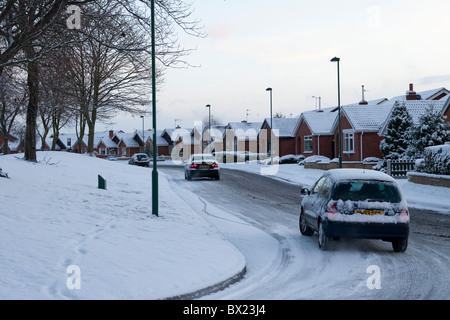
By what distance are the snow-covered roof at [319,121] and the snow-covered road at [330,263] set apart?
1393 inches

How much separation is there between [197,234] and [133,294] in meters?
4.44

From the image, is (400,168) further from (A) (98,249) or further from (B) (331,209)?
(A) (98,249)

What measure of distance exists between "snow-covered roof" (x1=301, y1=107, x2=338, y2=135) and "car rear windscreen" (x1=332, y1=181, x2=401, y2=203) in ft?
133

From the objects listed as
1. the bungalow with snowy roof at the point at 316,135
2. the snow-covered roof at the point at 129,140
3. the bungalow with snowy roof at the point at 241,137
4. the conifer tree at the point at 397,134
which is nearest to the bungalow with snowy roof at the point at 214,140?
the bungalow with snowy roof at the point at 241,137

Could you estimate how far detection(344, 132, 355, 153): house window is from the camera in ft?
144

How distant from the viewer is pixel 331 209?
30.9 ft

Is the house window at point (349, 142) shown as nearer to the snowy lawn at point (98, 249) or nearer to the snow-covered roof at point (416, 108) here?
the snow-covered roof at point (416, 108)

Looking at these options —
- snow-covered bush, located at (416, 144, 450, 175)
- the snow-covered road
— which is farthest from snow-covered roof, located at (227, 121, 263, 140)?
the snow-covered road

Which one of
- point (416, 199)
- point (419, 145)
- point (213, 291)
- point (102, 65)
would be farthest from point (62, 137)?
point (213, 291)

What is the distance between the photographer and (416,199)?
19.5 meters

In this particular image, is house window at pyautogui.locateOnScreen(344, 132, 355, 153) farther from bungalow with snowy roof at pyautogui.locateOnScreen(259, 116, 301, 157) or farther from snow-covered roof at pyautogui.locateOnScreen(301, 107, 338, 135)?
bungalow with snowy roof at pyautogui.locateOnScreen(259, 116, 301, 157)

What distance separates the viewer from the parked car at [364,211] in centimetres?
923

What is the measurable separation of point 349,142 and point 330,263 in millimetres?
37399

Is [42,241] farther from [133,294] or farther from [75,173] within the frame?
[75,173]
